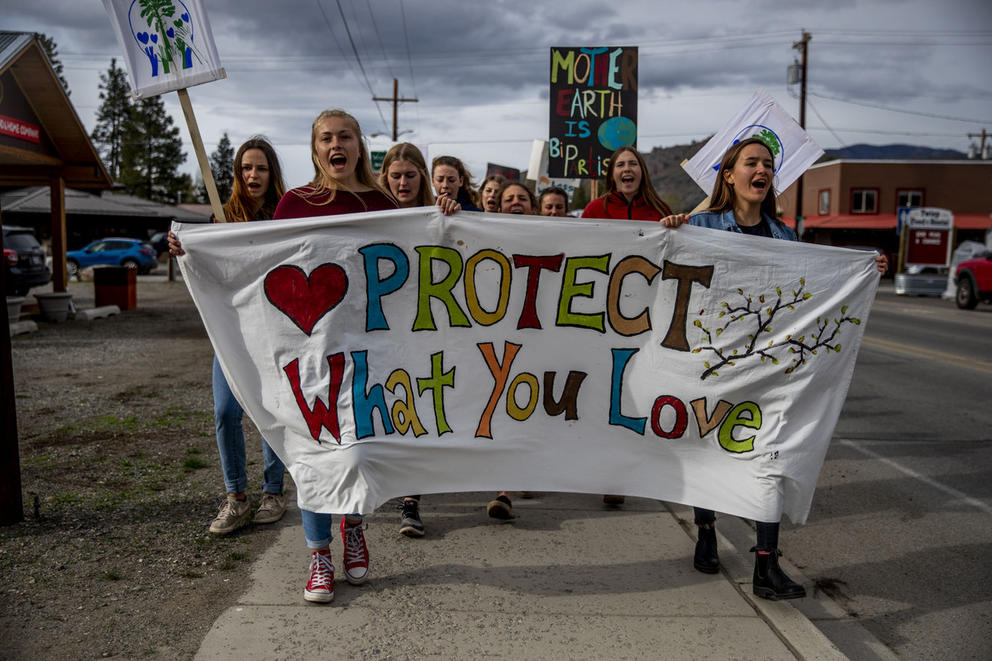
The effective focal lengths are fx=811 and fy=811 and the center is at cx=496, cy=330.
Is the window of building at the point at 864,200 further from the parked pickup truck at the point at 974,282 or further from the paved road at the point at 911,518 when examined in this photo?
the paved road at the point at 911,518

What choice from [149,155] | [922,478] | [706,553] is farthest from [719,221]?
[149,155]

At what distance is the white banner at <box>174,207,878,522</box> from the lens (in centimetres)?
354

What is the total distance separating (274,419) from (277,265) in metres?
0.68

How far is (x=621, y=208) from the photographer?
4707 mm

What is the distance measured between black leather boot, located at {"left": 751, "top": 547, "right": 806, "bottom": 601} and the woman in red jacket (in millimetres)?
1982

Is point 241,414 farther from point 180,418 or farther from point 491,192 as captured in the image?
point 180,418

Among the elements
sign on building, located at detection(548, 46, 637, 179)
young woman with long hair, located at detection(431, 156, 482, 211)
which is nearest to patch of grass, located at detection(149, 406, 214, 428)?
young woman with long hair, located at detection(431, 156, 482, 211)

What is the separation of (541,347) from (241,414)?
1.55 metres

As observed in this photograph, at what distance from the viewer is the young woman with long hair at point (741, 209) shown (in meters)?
3.79

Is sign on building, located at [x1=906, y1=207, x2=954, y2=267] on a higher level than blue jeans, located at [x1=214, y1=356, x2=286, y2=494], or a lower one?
higher

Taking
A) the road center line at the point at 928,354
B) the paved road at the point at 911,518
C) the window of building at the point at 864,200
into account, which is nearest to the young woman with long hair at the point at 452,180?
the paved road at the point at 911,518

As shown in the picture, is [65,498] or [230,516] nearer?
[230,516]

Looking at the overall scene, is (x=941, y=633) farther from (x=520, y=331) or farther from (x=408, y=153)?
(x=408, y=153)

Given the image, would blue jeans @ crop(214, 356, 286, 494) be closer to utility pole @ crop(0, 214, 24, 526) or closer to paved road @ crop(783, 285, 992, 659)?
utility pole @ crop(0, 214, 24, 526)
